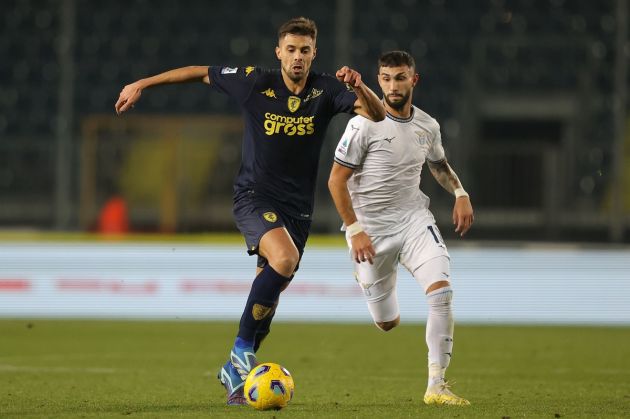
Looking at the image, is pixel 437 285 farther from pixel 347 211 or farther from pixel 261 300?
pixel 261 300

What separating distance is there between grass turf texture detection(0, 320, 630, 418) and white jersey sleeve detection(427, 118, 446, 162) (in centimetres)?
141

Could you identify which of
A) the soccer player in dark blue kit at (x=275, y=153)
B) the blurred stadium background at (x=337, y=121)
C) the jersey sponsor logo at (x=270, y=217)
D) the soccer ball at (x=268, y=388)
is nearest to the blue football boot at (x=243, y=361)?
the soccer player in dark blue kit at (x=275, y=153)

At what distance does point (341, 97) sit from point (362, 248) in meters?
0.81

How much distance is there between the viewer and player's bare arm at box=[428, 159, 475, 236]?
6.84 metres

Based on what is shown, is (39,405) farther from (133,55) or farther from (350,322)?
(133,55)

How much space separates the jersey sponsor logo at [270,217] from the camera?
20.4 feet

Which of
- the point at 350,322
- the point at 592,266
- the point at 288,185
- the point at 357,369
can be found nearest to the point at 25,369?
the point at 357,369

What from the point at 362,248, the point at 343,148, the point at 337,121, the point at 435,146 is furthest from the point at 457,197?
the point at 337,121

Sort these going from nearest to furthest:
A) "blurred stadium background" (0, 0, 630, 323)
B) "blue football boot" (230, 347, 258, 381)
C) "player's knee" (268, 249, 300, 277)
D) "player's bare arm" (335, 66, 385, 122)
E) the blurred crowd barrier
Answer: "player's bare arm" (335, 66, 385, 122)
"player's knee" (268, 249, 300, 277)
"blue football boot" (230, 347, 258, 381)
the blurred crowd barrier
"blurred stadium background" (0, 0, 630, 323)

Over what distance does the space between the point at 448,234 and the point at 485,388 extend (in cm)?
712

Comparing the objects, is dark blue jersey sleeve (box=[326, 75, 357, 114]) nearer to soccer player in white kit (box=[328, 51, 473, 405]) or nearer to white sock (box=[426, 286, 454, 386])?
soccer player in white kit (box=[328, 51, 473, 405])

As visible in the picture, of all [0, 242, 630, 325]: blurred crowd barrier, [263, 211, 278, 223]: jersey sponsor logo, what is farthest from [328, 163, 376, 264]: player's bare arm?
[0, 242, 630, 325]: blurred crowd barrier

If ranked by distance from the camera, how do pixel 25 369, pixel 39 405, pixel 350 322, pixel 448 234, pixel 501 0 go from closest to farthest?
1. pixel 39 405
2. pixel 25 369
3. pixel 350 322
4. pixel 448 234
5. pixel 501 0

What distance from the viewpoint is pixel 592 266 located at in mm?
13352
